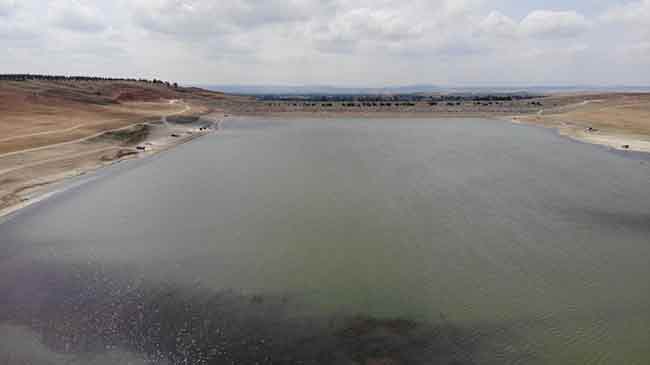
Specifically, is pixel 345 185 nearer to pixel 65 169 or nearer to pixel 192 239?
pixel 192 239

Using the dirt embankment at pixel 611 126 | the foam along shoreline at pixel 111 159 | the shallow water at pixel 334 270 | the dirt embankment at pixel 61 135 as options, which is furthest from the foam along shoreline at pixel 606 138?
the dirt embankment at pixel 61 135

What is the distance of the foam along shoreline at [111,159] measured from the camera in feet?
98.0

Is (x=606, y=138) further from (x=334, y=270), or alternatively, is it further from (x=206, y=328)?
(x=206, y=328)

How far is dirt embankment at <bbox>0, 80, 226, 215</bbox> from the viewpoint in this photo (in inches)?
1367

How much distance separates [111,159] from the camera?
46.2 metres

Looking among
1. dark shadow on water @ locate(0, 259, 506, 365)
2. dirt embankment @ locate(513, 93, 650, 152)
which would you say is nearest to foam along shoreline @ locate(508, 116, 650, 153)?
dirt embankment @ locate(513, 93, 650, 152)

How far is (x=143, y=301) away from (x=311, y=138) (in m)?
54.9

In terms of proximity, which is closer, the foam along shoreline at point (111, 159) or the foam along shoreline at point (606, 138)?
the foam along shoreline at point (111, 159)

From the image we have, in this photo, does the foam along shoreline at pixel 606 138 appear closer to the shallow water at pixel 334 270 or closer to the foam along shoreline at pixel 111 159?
the shallow water at pixel 334 270

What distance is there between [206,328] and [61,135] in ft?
159

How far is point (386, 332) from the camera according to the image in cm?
1452

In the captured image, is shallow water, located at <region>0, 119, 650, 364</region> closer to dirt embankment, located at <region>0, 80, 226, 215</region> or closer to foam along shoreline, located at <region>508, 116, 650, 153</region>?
dirt embankment, located at <region>0, 80, 226, 215</region>

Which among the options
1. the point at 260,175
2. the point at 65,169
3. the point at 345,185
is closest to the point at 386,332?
the point at 345,185

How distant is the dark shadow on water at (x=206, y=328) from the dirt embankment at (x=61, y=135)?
592 inches
